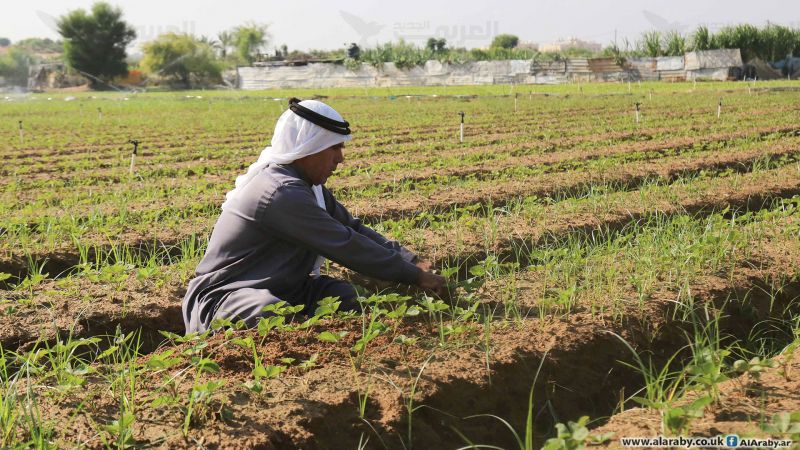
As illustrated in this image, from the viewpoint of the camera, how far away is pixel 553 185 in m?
8.37

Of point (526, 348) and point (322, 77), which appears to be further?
point (322, 77)

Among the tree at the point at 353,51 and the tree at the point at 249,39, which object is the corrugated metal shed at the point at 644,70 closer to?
the tree at the point at 353,51

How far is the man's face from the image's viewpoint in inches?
156

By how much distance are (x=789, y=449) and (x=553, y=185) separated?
20.2 feet

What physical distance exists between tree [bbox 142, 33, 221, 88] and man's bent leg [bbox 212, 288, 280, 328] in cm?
5653

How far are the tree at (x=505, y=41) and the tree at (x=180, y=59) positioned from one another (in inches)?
2562

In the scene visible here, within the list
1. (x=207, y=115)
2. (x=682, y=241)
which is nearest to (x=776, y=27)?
(x=207, y=115)

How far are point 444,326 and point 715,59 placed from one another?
125ft

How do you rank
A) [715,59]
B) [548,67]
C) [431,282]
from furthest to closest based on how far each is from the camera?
[548,67] → [715,59] → [431,282]

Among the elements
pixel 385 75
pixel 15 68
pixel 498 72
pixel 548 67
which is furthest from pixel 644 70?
pixel 15 68

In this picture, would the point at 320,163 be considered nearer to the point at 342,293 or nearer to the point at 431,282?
the point at 342,293

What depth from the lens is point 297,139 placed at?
12.9 feet

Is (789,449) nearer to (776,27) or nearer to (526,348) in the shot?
(526,348)

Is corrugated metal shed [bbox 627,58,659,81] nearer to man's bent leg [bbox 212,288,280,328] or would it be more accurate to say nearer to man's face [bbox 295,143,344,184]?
man's face [bbox 295,143,344,184]
